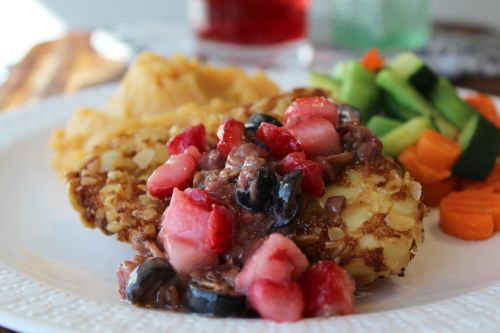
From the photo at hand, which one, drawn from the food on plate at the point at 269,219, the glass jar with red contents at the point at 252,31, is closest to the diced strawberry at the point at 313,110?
the food on plate at the point at 269,219

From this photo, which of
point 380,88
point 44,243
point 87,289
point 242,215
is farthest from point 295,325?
point 380,88

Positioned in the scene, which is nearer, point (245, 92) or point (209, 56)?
point (245, 92)

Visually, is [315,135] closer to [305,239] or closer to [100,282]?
[305,239]

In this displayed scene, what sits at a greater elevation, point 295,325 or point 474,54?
point 295,325

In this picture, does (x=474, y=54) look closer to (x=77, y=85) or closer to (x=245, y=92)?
(x=245, y=92)

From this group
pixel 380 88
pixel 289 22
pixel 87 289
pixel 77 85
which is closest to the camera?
pixel 87 289

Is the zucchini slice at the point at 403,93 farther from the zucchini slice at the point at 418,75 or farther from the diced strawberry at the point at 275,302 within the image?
the diced strawberry at the point at 275,302

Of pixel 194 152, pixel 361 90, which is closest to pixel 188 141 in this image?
pixel 194 152
